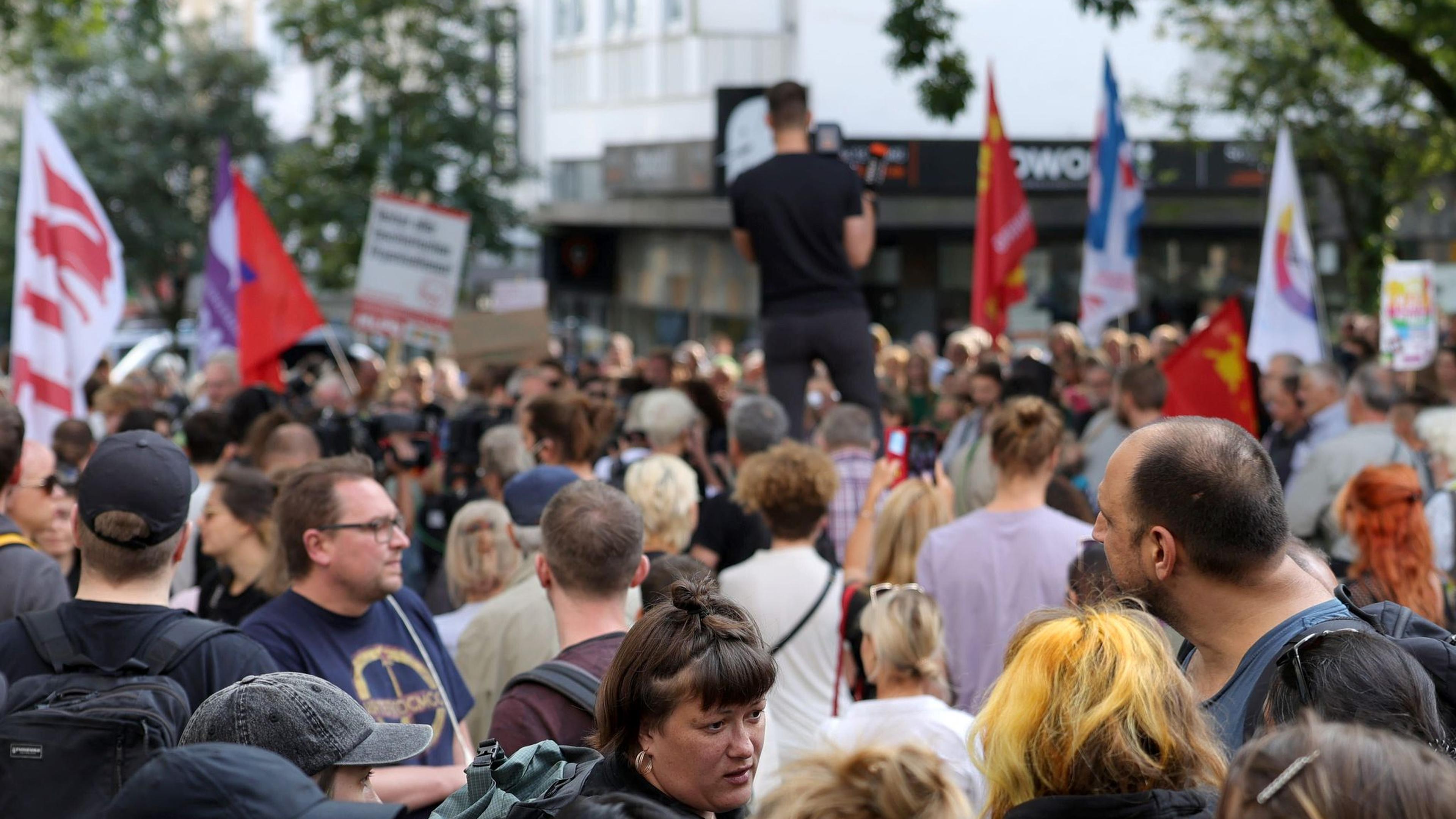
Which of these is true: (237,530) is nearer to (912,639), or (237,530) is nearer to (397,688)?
(397,688)

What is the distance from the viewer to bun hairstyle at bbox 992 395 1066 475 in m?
5.54

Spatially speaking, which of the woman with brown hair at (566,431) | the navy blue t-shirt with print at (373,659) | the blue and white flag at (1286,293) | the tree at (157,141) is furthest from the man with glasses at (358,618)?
the tree at (157,141)

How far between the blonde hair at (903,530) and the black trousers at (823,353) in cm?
246

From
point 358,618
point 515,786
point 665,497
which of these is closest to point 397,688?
point 358,618

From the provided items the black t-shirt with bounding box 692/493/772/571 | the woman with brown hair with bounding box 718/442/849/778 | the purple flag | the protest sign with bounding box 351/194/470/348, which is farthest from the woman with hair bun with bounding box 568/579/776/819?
the purple flag

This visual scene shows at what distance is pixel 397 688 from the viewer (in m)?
4.32

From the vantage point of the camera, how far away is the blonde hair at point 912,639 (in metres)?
4.45

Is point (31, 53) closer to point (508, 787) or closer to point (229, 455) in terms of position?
point (229, 455)

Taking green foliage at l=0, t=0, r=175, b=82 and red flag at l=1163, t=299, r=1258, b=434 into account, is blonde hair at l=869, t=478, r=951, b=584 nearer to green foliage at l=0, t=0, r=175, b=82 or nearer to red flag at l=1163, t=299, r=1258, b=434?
red flag at l=1163, t=299, r=1258, b=434

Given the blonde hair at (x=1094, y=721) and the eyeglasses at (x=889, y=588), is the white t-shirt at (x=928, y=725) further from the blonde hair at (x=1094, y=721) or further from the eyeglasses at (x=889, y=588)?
the blonde hair at (x=1094, y=721)

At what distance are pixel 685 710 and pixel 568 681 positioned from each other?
908mm

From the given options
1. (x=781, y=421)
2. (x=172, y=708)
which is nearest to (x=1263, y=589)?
(x=172, y=708)

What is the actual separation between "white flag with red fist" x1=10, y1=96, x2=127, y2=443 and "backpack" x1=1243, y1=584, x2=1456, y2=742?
7519 mm

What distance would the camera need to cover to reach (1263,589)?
3.03 metres
